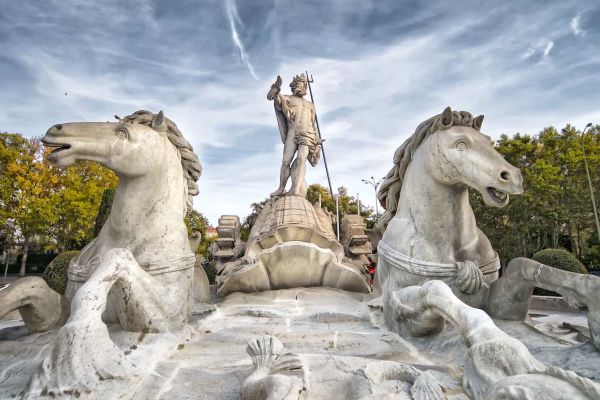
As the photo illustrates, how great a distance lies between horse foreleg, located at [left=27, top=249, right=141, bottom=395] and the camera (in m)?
1.67

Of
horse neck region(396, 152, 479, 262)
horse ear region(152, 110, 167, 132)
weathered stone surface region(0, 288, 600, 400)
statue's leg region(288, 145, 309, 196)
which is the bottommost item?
weathered stone surface region(0, 288, 600, 400)

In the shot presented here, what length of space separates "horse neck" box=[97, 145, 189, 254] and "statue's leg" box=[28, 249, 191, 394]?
1.33 feet

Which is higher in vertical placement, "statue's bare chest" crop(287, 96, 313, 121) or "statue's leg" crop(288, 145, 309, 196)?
"statue's bare chest" crop(287, 96, 313, 121)

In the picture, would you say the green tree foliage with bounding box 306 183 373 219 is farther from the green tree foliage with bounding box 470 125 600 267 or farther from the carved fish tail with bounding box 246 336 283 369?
the carved fish tail with bounding box 246 336 283 369

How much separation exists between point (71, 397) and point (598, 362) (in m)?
2.38

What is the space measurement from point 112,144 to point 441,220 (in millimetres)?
2519

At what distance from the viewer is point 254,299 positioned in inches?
171

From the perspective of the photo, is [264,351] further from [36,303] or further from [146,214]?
[36,303]

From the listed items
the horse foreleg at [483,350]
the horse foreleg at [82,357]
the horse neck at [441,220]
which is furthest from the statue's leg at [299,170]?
the horse foreleg at [82,357]

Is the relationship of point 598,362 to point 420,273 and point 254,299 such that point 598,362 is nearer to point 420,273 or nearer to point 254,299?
point 420,273

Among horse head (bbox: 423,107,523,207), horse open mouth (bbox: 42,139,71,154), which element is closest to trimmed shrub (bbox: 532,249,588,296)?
horse head (bbox: 423,107,523,207)

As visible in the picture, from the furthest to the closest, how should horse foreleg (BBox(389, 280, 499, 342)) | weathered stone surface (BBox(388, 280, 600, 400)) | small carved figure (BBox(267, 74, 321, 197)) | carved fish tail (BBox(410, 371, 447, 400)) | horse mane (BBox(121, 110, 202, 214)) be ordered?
small carved figure (BBox(267, 74, 321, 197)) → horse mane (BBox(121, 110, 202, 214)) → horse foreleg (BBox(389, 280, 499, 342)) → carved fish tail (BBox(410, 371, 447, 400)) → weathered stone surface (BBox(388, 280, 600, 400))

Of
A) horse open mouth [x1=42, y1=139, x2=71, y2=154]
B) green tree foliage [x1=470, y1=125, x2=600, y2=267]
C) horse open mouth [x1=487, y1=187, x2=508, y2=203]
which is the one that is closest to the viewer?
horse open mouth [x1=42, y1=139, x2=71, y2=154]

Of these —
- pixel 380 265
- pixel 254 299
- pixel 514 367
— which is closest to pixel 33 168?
pixel 254 299
